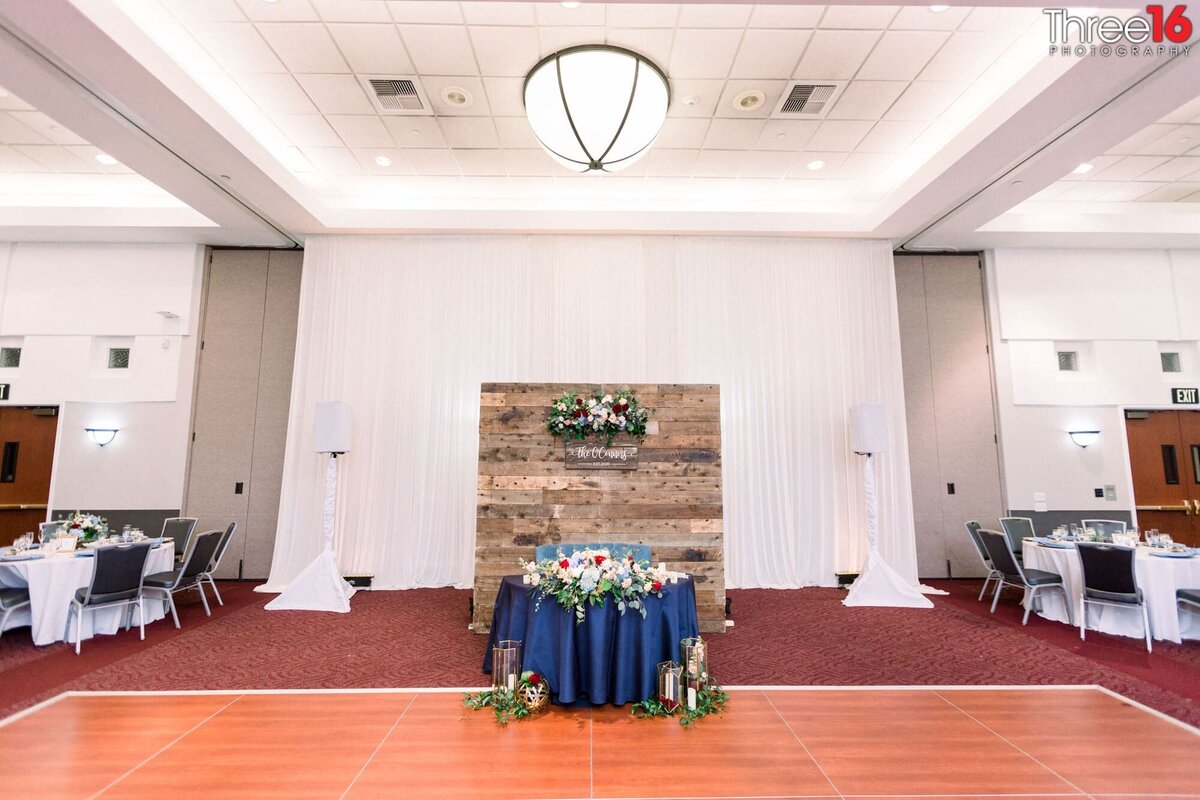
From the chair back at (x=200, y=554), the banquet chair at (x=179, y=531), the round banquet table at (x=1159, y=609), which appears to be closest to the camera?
the round banquet table at (x=1159, y=609)

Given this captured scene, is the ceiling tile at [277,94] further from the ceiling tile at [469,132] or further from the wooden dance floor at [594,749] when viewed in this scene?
the wooden dance floor at [594,749]

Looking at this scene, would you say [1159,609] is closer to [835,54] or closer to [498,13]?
[835,54]

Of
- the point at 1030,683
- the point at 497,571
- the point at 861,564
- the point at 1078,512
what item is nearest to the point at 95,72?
the point at 497,571

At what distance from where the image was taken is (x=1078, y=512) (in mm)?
7746

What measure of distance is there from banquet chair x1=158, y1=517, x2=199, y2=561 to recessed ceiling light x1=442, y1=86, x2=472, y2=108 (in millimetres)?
5580

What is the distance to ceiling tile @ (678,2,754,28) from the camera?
4465mm

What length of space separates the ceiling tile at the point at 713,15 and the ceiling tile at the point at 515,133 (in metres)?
1.95

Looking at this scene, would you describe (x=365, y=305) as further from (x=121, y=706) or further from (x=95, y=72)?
(x=121, y=706)

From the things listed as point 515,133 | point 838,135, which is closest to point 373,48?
point 515,133

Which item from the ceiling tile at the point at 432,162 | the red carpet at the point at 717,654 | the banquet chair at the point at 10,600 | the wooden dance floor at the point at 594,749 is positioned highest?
the ceiling tile at the point at 432,162

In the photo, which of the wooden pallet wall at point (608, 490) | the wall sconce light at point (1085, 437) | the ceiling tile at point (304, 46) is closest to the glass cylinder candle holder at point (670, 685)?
the wooden pallet wall at point (608, 490)

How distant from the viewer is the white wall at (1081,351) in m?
7.85

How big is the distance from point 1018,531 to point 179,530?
10.1 meters

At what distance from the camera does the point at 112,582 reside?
5.00 meters
